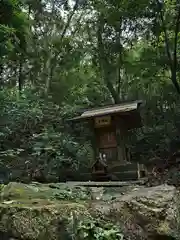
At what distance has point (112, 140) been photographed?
10227 millimetres

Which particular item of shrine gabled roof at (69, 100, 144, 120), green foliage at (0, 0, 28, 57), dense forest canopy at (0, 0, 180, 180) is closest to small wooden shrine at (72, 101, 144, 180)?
shrine gabled roof at (69, 100, 144, 120)

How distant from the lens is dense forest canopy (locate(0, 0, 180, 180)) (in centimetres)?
1016

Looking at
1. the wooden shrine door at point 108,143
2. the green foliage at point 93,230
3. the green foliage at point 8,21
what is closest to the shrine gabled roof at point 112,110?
the wooden shrine door at point 108,143

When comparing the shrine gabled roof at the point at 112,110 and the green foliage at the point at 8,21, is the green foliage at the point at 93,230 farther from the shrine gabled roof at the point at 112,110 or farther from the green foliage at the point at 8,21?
the green foliage at the point at 8,21

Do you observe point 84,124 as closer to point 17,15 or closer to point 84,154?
point 84,154

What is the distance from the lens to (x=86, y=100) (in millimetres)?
16297

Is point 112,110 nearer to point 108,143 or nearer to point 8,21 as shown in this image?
point 108,143

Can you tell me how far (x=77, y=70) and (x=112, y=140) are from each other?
8.62 meters

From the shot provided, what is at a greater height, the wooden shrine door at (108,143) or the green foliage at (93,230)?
the wooden shrine door at (108,143)

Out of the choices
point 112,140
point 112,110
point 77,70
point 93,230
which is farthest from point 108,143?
point 77,70

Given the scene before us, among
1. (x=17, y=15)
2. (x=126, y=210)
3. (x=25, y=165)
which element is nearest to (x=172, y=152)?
(x=25, y=165)

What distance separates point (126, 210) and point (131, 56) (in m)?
13.0

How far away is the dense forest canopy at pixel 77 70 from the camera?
10.2 metres

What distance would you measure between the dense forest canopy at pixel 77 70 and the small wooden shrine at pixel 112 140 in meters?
0.83
